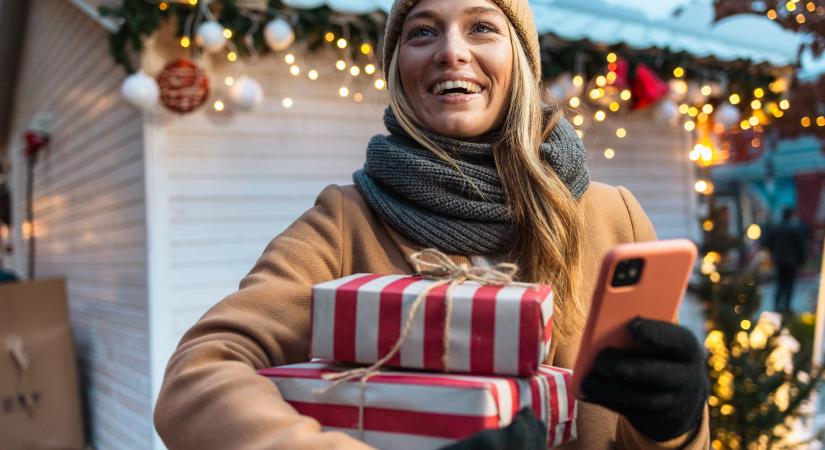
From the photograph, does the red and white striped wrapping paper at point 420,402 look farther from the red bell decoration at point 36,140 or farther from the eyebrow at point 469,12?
the red bell decoration at point 36,140

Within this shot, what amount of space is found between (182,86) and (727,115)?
3999mm

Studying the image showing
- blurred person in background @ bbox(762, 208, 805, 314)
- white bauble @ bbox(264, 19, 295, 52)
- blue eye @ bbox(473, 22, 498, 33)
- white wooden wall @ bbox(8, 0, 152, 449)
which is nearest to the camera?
blue eye @ bbox(473, 22, 498, 33)

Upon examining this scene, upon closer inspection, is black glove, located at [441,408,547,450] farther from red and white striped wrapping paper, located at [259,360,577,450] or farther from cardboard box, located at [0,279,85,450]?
cardboard box, located at [0,279,85,450]

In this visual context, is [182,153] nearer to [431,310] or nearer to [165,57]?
[165,57]

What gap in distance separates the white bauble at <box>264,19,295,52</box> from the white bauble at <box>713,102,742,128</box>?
3424mm

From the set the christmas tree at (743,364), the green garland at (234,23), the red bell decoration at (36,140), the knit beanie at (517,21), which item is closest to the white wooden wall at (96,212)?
the red bell decoration at (36,140)

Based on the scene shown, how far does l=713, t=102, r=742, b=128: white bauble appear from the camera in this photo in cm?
517

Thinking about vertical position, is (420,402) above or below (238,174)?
below

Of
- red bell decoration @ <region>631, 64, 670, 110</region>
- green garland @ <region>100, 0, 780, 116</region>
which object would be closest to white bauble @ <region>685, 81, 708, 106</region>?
green garland @ <region>100, 0, 780, 116</region>

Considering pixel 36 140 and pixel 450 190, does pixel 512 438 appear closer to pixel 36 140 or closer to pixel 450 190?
pixel 450 190

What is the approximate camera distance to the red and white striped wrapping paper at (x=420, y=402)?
86 centimetres

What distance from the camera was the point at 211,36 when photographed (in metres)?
3.42

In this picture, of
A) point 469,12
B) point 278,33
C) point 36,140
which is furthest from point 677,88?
point 36,140

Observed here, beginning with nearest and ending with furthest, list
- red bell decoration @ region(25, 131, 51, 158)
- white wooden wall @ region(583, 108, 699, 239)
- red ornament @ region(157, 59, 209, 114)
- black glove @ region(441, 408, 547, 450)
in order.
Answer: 1. black glove @ region(441, 408, 547, 450)
2. red ornament @ region(157, 59, 209, 114)
3. white wooden wall @ region(583, 108, 699, 239)
4. red bell decoration @ region(25, 131, 51, 158)
